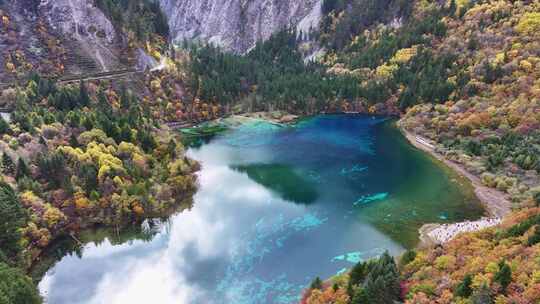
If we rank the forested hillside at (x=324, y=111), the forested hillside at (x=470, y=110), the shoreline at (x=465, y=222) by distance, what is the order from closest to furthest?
the forested hillside at (x=470, y=110)
the forested hillside at (x=324, y=111)
the shoreline at (x=465, y=222)

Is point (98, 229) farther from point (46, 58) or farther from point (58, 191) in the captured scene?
point (46, 58)

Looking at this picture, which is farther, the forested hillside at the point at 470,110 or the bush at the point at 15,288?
the bush at the point at 15,288

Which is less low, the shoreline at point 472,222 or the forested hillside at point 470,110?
the forested hillside at point 470,110

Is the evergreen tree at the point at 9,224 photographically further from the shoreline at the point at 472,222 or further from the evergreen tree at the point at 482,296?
the shoreline at the point at 472,222

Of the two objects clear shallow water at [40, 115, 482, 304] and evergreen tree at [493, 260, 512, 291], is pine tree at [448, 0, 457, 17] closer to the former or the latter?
clear shallow water at [40, 115, 482, 304]

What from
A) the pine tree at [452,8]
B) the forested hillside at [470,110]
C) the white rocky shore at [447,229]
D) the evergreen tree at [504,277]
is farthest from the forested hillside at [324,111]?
the white rocky shore at [447,229]

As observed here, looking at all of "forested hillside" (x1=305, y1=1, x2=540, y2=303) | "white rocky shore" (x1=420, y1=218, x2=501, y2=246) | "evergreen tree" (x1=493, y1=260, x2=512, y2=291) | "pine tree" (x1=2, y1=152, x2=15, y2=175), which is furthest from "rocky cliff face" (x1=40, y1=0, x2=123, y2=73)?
"evergreen tree" (x1=493, y1=260, x2=512, y2=291)

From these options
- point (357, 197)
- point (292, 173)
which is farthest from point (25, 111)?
point (357, 197)
